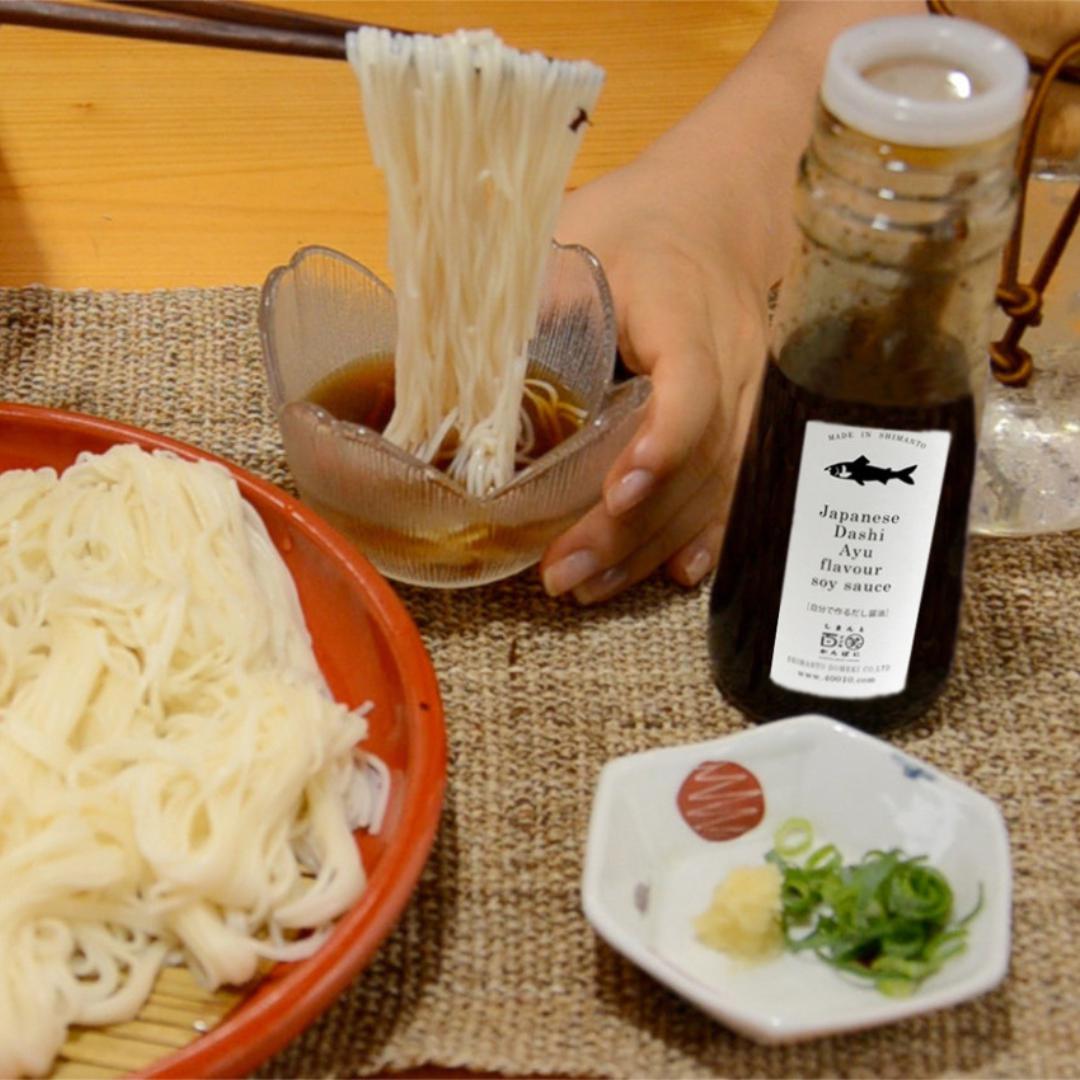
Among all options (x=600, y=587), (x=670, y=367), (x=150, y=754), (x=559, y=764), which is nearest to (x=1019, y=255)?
(x=670, y=367)

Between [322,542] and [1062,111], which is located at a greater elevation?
[1062,111]

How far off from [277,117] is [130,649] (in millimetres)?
856

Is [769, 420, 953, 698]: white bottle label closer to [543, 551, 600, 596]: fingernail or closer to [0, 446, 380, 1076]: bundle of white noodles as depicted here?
[543, 551, 600, 596]: fingernail

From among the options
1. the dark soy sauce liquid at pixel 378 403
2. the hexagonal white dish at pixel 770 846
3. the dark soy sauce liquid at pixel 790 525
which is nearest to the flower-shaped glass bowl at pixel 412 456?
the dark soy sauce liquid at pixel 378 403

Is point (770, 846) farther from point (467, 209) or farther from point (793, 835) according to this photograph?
point (467, 209)

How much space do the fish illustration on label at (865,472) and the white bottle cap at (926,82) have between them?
0.19 m

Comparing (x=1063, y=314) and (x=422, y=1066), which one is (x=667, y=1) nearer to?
(x=1063, y=314)

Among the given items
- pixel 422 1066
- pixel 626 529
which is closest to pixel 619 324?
pixel 626 529

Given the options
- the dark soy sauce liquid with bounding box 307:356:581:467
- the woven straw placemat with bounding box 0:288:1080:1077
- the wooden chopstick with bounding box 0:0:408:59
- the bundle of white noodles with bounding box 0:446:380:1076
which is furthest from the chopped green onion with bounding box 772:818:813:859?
the wooden chopstick with bounding box 0:0:408:59

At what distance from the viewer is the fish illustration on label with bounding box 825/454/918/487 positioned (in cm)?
84

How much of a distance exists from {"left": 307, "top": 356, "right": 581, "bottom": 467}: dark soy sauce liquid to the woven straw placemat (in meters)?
0.11

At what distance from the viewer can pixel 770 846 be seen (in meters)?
0.85

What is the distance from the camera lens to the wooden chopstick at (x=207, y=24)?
851mm

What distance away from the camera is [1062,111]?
1.03 meters
